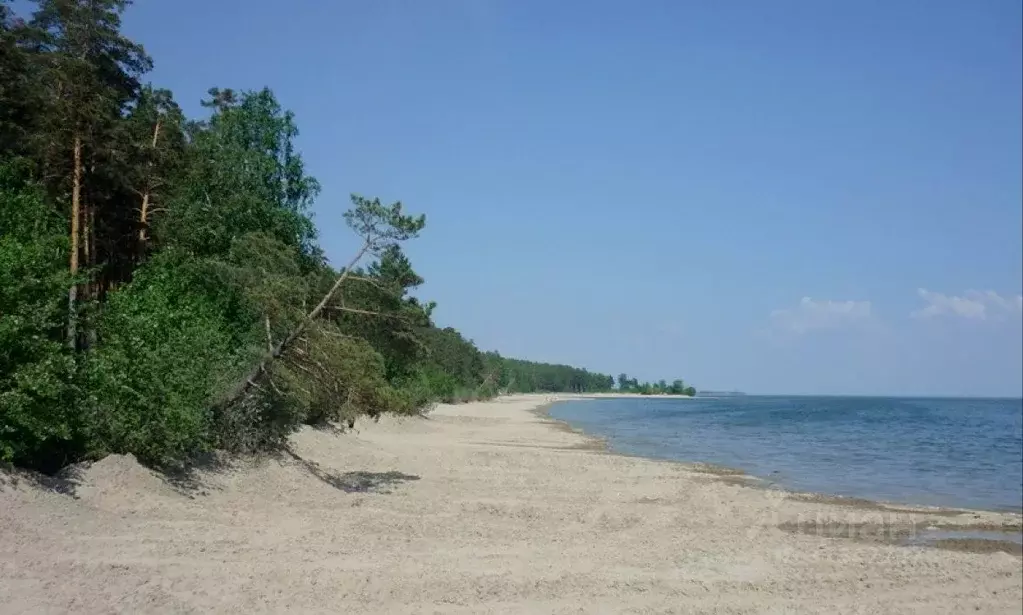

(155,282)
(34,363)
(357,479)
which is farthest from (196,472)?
(155,282)

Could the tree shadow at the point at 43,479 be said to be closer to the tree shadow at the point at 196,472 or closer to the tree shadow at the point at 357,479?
the tree shadow at the point at 196,472

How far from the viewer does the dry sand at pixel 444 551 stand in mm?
9867

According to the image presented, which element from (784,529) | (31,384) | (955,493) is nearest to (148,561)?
(31,384)

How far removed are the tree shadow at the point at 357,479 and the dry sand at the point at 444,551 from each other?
12cm

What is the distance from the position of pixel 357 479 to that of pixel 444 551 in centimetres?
888

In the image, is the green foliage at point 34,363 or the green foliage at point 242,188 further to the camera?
the green foliage at point 242,188

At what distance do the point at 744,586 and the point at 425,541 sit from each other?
534cm

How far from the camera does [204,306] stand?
23031mm

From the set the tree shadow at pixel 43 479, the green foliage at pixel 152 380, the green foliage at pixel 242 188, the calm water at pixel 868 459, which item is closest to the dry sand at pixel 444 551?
the tree shadow at pixel 43 479

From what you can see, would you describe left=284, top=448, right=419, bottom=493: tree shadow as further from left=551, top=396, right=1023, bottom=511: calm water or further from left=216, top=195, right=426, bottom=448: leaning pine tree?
left=551, top=396, right=1023, bottom=511: calm water

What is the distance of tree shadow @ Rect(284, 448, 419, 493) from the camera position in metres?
19.5

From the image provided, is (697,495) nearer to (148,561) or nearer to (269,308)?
(269,308)

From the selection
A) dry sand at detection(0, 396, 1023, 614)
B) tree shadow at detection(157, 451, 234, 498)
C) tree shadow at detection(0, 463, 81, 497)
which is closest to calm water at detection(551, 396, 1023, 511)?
dry sand at detection(0, 396, 1023, 614)

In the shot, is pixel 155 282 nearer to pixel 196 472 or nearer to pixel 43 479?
pixel 196 472
